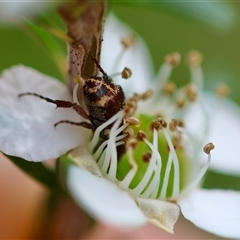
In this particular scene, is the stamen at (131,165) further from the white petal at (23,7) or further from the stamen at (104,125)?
the white petal at (23,7)

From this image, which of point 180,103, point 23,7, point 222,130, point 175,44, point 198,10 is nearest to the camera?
point 23,7

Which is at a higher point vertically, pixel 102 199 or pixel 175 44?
pixel 175 44

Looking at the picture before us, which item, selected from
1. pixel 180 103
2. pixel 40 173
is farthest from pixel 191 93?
pixel 40 173

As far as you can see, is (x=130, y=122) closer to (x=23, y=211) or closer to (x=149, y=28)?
(x=23, y=211)

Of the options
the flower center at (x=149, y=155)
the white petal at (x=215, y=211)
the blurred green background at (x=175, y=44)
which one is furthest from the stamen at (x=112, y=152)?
the blurred green background at (x=175, y=44)

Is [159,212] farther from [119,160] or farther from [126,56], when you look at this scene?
[126,56]

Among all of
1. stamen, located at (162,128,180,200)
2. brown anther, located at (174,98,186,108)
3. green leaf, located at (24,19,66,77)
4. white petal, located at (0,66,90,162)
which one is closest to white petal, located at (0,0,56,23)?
green leaf, located at (24,19,66,77)

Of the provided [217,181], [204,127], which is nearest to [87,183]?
[204,127]
